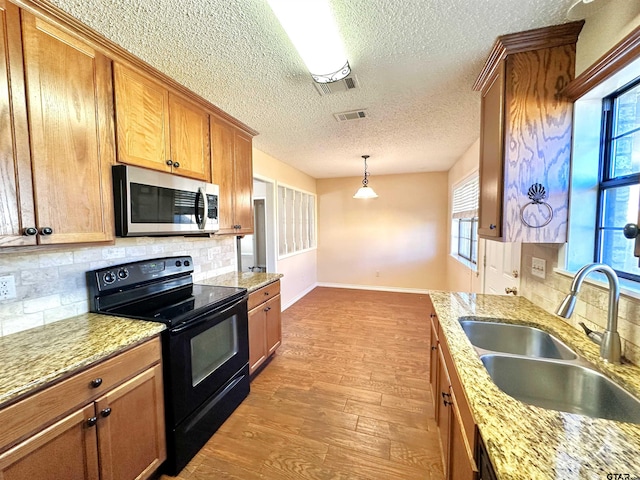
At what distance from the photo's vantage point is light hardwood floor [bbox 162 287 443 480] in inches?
60.3

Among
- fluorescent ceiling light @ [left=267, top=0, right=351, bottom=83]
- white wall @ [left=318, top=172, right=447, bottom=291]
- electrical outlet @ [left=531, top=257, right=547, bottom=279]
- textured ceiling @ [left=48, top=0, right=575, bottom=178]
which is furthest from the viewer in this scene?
white wall @ [left=318, top=172, right=447, bottom=291]

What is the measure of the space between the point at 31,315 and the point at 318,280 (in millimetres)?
4863

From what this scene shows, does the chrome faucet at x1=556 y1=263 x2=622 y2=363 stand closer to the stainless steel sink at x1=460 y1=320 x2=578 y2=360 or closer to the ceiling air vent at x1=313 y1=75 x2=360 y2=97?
the stainless steel sink at x1=460 y1=320 x2=578 y2=360

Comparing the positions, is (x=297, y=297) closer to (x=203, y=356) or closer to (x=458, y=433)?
(x=203, y=356)

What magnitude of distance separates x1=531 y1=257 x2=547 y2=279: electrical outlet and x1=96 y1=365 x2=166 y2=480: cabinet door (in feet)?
7.76

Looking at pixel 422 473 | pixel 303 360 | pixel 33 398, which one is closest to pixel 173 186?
pixel 33 398

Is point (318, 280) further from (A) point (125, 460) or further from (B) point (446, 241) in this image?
(A) point (125, 460)

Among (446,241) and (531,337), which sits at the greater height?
(446,241)

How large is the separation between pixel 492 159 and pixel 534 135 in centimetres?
22

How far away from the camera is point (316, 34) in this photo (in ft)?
4.11

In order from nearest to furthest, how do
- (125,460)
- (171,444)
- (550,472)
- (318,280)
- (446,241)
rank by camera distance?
1. (550,472)
2. (125,460)
3. (171,444)
4. (446,241)
5. (318,280)

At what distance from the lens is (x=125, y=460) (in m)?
1.25

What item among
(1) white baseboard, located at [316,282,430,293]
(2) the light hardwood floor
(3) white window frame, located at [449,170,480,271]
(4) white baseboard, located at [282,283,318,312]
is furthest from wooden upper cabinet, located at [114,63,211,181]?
(1) white baseboard, located at [316,282,430,293]

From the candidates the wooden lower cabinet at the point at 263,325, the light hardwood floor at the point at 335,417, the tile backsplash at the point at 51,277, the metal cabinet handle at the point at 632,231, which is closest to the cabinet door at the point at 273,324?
the wooden lower cabinet at the point at 263,325
